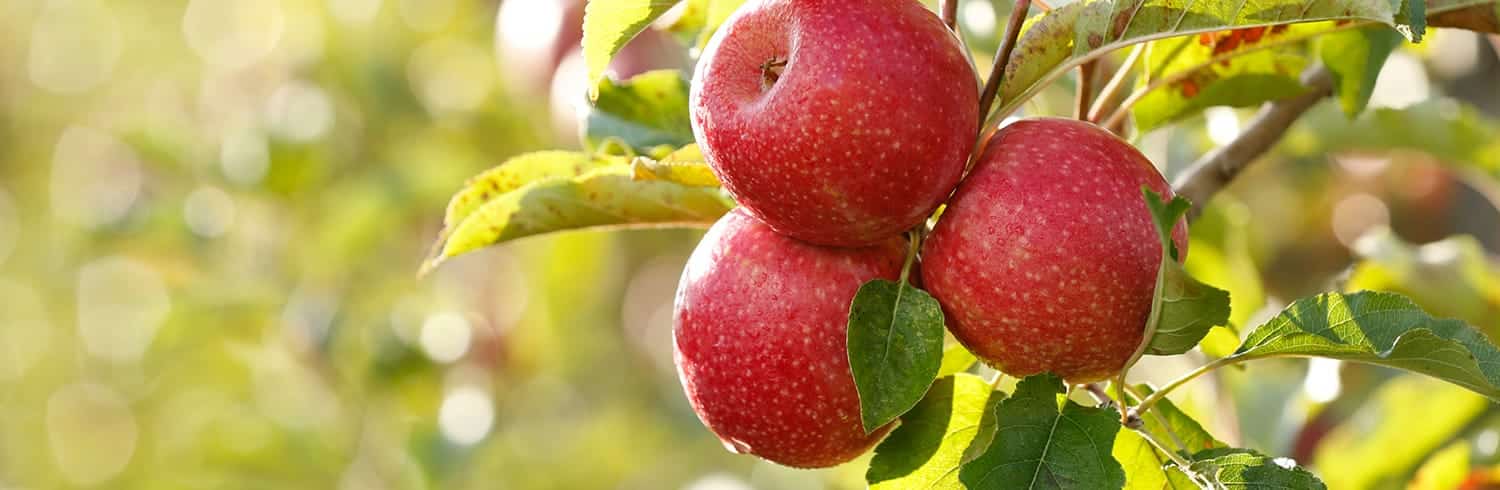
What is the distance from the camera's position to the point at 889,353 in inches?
30.7

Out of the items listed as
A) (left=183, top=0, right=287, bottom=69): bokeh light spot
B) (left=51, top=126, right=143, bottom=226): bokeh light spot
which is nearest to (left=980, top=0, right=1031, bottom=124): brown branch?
(left=51, top=126, right=143, bottom=226): bokeh light spot

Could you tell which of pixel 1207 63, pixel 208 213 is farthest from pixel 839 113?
pixel 208 213

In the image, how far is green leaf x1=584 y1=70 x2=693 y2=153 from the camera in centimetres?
110

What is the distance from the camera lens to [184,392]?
11.9 ft

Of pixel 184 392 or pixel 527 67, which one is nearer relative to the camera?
pixel 527 67

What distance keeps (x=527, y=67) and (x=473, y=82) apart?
677 mm

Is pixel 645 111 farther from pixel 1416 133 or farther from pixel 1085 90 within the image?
pixel 1416 133

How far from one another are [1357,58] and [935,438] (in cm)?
47

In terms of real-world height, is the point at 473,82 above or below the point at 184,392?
above

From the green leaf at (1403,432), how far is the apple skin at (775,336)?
79cm

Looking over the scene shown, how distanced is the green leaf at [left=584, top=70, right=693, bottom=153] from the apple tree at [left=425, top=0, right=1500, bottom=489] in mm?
196

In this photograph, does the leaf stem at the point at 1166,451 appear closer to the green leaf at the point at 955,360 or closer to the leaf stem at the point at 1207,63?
the green leaf at the point at 955,360

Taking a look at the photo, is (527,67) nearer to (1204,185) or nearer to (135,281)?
(135,281)

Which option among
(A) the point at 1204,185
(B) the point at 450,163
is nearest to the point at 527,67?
(B) the point at 450,163
